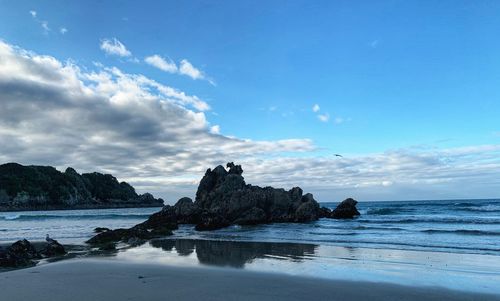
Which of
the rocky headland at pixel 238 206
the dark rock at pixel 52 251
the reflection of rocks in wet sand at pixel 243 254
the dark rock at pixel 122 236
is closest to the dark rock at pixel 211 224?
the rocky headland at pixel 238 206

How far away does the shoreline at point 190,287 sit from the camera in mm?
9664

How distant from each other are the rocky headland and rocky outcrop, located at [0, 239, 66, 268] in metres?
21.9

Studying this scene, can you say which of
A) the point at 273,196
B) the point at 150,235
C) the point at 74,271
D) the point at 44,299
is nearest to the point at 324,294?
the point at 44,299

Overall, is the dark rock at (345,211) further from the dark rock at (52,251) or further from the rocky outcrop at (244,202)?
the dark rock at (52,251)

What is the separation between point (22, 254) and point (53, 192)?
15777 cm

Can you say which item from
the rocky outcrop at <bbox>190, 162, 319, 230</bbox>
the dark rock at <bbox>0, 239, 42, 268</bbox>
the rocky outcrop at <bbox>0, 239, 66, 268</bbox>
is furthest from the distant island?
the dark rock at <bbox>0, 239, 42, 268</bbox>

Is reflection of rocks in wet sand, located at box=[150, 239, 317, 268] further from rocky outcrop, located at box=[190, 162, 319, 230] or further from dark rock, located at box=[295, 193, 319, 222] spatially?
dark rock, located at box=[295, 193, 319, 222]

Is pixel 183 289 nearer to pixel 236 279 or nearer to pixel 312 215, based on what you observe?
pixel 236 279

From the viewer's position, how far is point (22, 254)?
1667 centimetres

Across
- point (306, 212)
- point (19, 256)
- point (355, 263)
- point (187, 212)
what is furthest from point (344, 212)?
point (19, 256)

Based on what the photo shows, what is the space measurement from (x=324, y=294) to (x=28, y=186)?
168m

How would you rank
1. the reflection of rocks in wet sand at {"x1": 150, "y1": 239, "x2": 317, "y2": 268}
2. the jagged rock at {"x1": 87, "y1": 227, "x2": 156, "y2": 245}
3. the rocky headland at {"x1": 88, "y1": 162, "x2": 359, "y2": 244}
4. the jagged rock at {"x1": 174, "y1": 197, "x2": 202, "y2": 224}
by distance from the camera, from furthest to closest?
the jagged rock at {"x1": 174, "y1": 197, "x2": 202, "y2": 224}
the rocky headland at {"x1": 88, "y1": 162, "x2": 359, "y2": 244}
the jagged rock at {"x1": 87, "y1": 227, "x2": 156, "y2": 245}
the reflection of rocks in wet sand at {"x1": 150, "y1": 239, "x2": 317, "y2": 268}

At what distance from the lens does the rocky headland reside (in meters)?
45.9

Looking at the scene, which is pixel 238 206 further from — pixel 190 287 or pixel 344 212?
pixel 190 287
